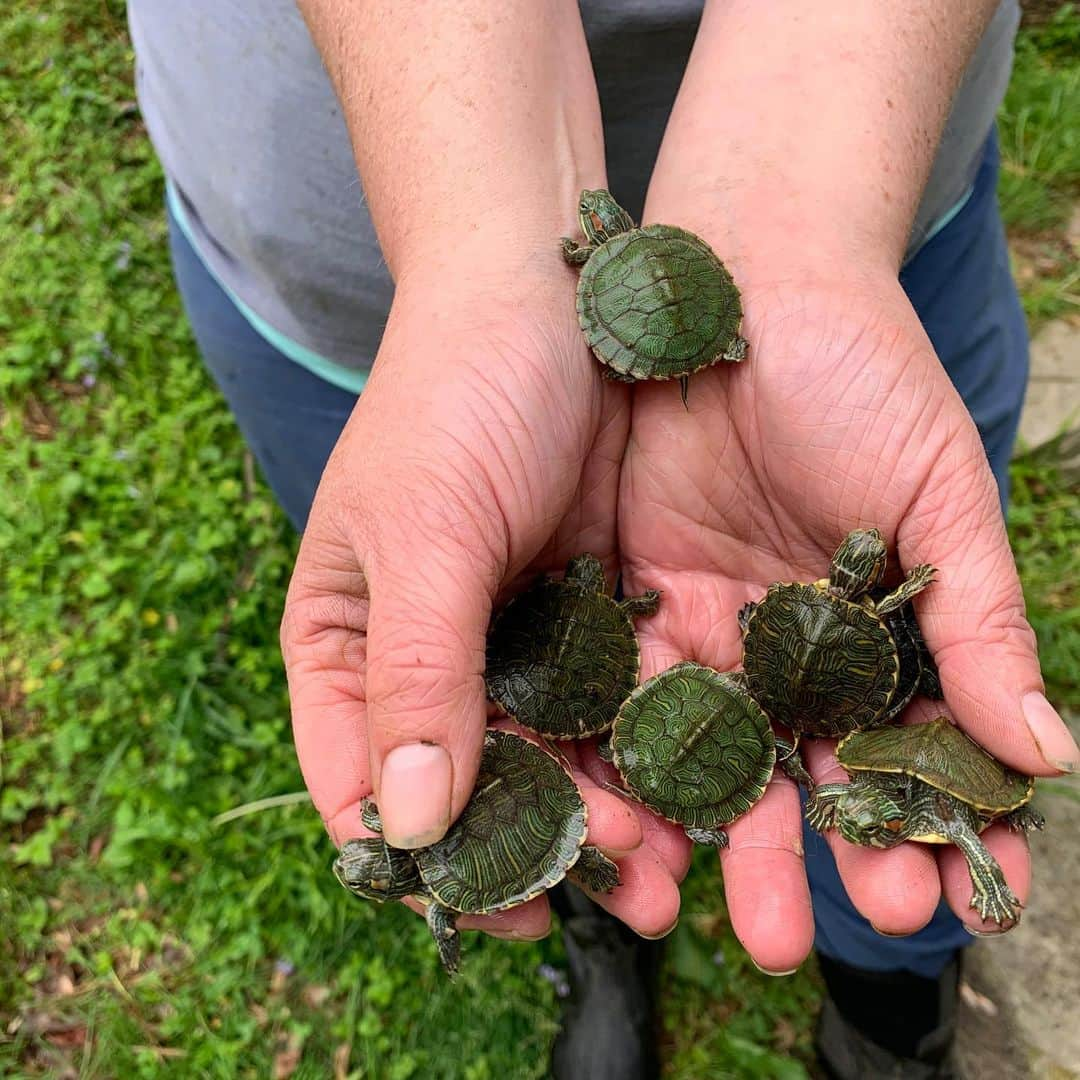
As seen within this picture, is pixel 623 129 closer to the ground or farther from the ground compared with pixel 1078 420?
farther from the ground

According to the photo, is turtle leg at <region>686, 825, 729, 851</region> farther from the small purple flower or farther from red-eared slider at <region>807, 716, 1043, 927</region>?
the small purple flower

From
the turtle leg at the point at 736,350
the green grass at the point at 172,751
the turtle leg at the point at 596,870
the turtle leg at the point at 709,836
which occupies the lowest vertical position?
the green grass at the point at 172,751

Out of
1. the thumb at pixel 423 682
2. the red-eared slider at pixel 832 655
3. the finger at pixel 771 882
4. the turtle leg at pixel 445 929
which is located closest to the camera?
the thumb at pixel 423 682

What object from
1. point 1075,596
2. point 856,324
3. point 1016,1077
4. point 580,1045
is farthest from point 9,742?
point 1075,596

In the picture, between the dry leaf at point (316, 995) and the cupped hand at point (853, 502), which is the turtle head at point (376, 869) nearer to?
the cupped hand at point (853, 502)

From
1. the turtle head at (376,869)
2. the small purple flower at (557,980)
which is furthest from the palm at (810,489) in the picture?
the small purple flower at (557,980)

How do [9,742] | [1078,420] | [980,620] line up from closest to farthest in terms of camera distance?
[980,620] < [9,742] < [1078,420]

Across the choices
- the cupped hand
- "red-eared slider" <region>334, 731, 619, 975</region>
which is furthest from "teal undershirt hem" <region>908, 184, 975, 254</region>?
"red-eared slider" <region>334, 731, 619, 975</region>

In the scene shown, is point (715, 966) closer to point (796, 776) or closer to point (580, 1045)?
point (580, 1045)
